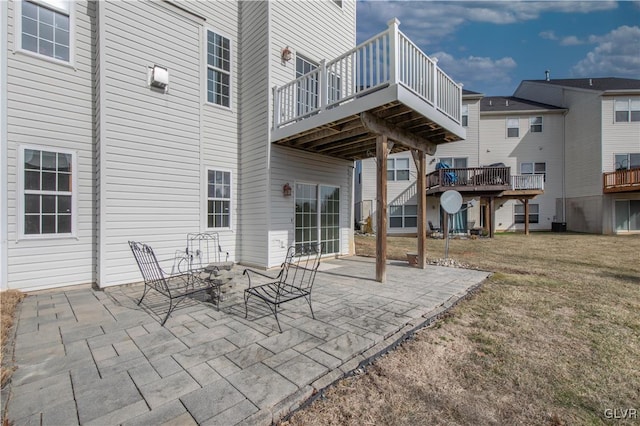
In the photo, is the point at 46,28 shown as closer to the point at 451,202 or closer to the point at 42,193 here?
the point at 42,193

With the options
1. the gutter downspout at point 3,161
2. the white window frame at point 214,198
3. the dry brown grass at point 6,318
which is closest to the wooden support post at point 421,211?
the white window frame at point 214,198

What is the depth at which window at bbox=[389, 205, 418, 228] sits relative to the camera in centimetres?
1833

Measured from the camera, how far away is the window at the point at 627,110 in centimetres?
1700

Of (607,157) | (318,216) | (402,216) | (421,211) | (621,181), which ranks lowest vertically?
(402,216)

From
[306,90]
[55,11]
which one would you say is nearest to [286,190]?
[306,90]

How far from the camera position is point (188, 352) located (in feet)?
9.36

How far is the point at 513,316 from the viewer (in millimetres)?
4039

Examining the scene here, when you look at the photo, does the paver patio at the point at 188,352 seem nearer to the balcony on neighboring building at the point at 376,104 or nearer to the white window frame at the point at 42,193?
the white window frame at the point at 42,193

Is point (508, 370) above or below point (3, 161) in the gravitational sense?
below

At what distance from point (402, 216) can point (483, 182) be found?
16.6ft

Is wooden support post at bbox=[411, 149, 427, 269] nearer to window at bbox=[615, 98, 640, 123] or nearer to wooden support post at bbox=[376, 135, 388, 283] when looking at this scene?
wooden support post at bbox=[376, 135, 388, 283]

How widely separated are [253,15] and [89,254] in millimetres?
6831

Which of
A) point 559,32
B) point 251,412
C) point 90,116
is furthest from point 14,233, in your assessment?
point 559,32

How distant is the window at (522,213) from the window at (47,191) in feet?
74.8
